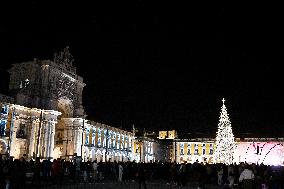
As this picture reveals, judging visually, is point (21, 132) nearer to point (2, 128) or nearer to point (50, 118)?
point (2, 128)

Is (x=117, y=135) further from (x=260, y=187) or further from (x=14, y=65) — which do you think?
(x=260, y=187)

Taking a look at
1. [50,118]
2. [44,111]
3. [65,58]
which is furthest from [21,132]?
[65,58]

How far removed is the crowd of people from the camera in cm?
1752

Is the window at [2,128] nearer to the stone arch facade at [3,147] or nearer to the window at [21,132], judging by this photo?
the stone arch facade at [3,147]

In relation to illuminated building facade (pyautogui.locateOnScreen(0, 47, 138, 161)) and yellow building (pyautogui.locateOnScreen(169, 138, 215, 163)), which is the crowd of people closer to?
illuminated building facade (pyautogui.locateOnScreen(0, 47, 138, 161))

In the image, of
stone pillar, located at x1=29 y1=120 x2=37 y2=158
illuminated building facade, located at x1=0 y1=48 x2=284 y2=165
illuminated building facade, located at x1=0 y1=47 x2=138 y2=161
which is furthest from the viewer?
stone pillar, located at x1=29 y1=120 x2=37 y2=158

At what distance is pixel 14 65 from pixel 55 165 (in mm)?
36820

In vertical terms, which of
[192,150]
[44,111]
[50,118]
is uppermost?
[44,111]

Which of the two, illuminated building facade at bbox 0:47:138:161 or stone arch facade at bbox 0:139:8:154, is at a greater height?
illuminated building facade at bbox 0:47:138:161

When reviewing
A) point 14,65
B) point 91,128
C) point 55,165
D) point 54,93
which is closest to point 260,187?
point 55,165

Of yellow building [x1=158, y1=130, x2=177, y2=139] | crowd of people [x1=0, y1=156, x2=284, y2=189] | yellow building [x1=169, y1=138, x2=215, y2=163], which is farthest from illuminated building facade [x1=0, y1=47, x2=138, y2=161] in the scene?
yellow building [x1=158, y1=130, x2=177, y2=139]

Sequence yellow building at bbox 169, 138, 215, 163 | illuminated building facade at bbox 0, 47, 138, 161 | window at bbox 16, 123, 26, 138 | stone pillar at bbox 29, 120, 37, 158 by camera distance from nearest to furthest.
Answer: illuminated building facade at bbox 0, 47, 138, 161
window at bbox 16, 123, 26, 138
stone pillar at bbox 29, 120, 37, 158
yellow building at bbox 169, 138, 215, 163

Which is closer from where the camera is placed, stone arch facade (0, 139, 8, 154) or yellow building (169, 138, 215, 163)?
stone arch facade (0, 139, 8, 154)

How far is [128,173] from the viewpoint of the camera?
1318 inches
